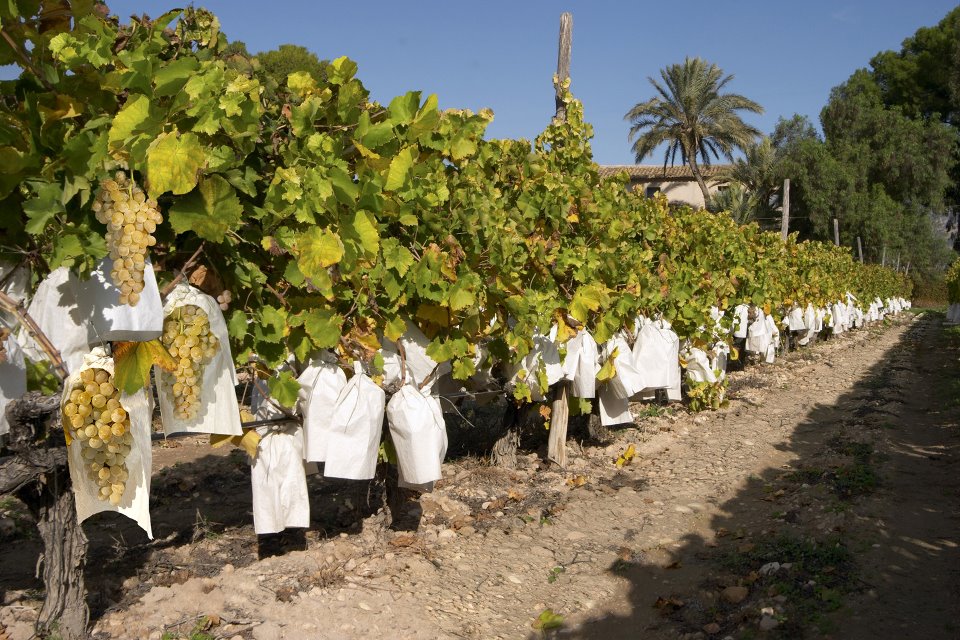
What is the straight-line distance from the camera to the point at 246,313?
11.0 ft

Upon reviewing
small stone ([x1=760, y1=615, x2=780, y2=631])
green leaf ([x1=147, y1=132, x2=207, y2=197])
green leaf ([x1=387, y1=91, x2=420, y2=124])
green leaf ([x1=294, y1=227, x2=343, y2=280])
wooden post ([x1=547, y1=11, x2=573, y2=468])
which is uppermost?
green leaf ([x1=387, y1=91, x2=420, y2=124])

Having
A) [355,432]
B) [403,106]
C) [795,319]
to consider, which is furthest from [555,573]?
[795,319]

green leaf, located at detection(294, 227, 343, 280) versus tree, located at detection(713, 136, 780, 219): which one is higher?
tree, located at detection(713, 136, 780, 219)

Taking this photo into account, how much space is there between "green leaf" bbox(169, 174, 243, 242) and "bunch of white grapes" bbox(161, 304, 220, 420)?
0.95 feet

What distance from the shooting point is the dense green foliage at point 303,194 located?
7.92ft

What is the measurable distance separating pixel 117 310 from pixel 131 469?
0.57 meters

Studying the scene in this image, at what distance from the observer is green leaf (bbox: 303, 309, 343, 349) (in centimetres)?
353

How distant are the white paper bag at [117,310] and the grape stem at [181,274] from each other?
0.94 feet

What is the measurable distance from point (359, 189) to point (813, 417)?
7.27 meters

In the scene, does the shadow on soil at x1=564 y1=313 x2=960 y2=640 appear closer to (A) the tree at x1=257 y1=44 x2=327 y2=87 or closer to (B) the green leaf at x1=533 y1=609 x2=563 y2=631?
(B) the green leaf at x1=533 y1=609 x2=563 y2=631

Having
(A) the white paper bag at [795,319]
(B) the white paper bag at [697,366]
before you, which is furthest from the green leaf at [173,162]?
(A) the white paper bag at [795,319]

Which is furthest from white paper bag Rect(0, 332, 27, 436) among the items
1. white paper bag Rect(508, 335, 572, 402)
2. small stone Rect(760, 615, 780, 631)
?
white paper bag Rect(508, 335, 572, 402)

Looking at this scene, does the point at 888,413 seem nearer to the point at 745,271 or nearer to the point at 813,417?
the point at 813,417

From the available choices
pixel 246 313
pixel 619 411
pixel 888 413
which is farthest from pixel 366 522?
pixel 888 413
